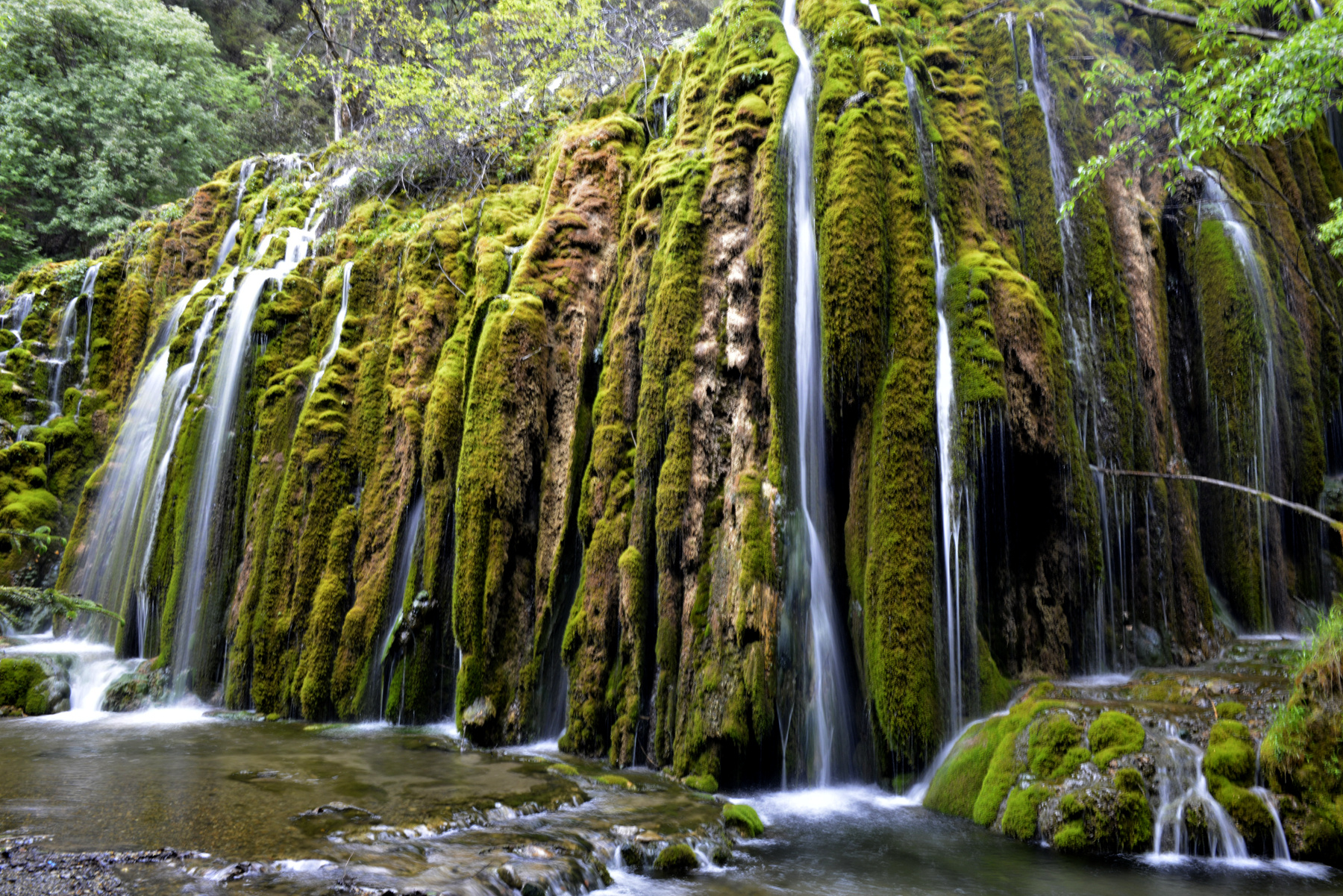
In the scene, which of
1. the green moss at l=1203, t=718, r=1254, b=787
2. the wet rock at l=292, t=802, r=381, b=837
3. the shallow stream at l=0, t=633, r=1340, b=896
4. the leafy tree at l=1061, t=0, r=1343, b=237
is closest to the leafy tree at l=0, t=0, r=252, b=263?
the shallow stream at l=0, t=633, r=1340, b=896

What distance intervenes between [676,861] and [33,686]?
10.5 m

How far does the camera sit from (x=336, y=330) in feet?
44.3

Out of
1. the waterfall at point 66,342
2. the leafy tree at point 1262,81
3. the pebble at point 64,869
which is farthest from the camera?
the waterfall at point 66,342

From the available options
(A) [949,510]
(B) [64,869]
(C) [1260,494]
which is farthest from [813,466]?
(B) [64,869]

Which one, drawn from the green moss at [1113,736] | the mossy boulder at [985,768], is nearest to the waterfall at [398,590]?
the mossy boulder at [985,768]

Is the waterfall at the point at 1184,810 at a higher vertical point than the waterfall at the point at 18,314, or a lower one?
lower

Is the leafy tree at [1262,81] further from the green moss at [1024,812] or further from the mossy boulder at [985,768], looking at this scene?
the green moss at [1024,812]

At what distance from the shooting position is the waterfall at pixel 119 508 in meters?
13.2

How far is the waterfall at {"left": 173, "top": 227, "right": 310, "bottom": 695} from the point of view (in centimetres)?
1162

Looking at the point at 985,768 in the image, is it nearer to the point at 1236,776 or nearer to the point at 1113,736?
the point at 1113,736

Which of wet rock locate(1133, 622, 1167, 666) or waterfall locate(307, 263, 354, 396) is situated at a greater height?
waterfall locate(307, 263, 354, 396)

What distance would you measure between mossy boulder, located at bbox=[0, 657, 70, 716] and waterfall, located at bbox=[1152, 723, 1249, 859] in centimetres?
1284

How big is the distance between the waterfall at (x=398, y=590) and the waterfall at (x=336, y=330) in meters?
3.15

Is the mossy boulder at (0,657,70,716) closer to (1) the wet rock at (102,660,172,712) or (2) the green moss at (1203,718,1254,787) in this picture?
(1) the wet rock at (102,660,172,712)
